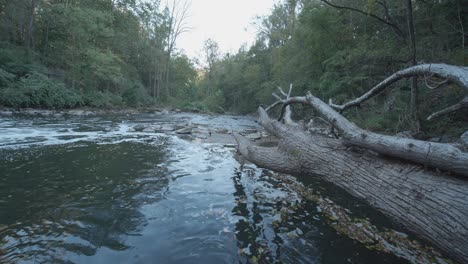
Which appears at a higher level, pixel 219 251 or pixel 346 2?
pixel 346 2

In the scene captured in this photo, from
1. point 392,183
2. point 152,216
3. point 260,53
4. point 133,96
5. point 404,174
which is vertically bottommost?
point 152,216

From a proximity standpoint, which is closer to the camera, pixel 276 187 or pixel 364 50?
pixel 276 187

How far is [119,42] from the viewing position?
27.4 metres

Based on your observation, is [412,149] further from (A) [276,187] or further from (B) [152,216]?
(B) [152,216]

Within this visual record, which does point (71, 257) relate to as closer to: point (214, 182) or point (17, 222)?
point (17, 222)

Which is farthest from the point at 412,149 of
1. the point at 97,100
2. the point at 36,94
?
the point at 97,100

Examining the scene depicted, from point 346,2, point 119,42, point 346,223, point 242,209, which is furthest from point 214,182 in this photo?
point 119,42

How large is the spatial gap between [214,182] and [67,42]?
23.6m

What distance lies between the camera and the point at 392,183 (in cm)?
260

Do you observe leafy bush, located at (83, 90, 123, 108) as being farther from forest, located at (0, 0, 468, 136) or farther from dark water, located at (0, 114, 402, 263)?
dark water, located at (0, 114, 402, 263)

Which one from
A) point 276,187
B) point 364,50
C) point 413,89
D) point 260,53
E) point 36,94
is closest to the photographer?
point 276,187

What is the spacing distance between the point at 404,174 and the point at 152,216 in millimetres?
3138

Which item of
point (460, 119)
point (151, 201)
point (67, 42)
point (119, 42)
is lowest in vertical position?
point (151, 201)

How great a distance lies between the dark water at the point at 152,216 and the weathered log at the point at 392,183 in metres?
0.48
